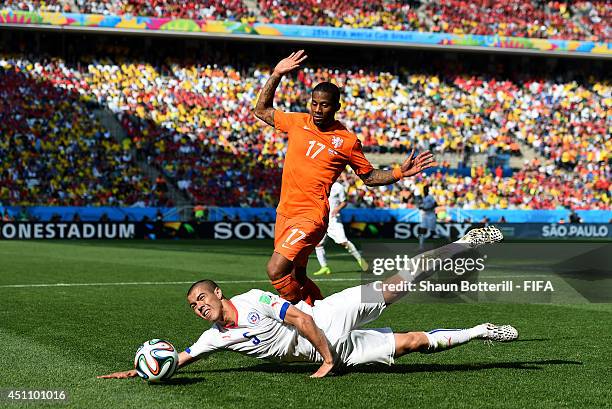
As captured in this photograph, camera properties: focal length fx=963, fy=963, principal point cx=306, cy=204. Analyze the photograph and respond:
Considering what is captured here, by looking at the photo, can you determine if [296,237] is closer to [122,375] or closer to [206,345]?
[206,345]

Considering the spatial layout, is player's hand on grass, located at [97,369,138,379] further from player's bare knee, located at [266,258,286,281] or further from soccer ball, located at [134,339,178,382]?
player's bare knee, located at [266,258,286,281]

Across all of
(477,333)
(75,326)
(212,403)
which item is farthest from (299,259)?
(75,326)

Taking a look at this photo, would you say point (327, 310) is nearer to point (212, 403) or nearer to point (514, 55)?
point (212, 403)

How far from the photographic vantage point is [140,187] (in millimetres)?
41219

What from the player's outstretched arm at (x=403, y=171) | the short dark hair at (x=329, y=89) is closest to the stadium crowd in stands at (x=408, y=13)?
the player's outstretched arm at (x=403, y=171)

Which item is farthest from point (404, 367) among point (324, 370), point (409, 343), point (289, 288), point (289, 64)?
point (289, 64)

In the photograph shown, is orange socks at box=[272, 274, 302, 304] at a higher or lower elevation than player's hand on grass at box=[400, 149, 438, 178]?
lower

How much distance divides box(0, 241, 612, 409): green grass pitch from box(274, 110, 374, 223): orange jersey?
1.58 m

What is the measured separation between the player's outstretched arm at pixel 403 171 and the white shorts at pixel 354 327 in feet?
4.54

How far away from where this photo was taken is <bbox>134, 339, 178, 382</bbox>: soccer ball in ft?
26.1

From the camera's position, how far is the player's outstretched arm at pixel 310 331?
7.97 m

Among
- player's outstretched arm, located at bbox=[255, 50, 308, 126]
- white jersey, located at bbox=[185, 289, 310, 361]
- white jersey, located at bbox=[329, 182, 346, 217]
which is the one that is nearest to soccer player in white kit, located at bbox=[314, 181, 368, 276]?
white jersey, located at bbox=[329, 182, 346, 217]

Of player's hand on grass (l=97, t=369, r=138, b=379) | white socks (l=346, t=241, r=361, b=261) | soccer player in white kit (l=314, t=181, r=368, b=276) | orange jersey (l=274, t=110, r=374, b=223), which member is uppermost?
orange jersey (l=274, t=110, r=374, b=223)

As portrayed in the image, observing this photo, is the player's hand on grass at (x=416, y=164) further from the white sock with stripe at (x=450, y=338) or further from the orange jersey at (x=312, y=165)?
the white sock with stripe at (x=450, y=338)
